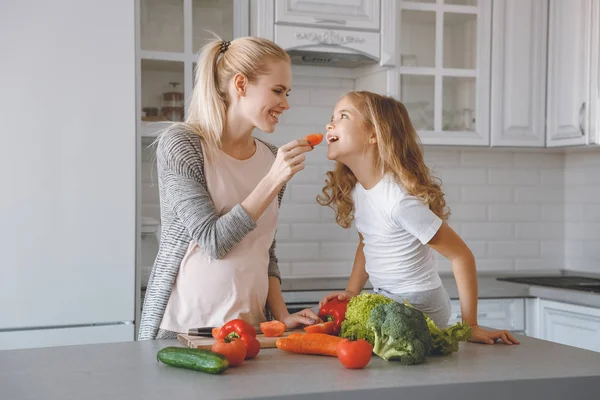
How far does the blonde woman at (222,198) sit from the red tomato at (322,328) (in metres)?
0.15

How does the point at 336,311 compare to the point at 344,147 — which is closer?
the point at 336,311

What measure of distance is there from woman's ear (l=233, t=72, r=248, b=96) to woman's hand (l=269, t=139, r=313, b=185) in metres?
0.28

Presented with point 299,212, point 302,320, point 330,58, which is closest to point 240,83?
point 302,320

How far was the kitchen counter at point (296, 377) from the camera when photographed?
56.4 inches

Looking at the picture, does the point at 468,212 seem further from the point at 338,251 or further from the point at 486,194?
the point at 338,251

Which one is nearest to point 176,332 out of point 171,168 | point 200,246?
point 200,246

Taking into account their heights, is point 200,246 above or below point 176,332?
above

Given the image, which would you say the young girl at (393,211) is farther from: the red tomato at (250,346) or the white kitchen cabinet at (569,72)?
the white kitchen cabinet at (569,72)

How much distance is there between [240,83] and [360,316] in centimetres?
79

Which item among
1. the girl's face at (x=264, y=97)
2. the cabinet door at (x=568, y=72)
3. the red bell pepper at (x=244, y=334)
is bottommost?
the red bell pepper at (x=244, y=334)

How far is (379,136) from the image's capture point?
2.43 metres

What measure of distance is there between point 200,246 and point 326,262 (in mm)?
1837

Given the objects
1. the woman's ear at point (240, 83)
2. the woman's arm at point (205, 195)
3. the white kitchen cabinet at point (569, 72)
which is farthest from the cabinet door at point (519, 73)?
the woman's arm at point (205, 195)

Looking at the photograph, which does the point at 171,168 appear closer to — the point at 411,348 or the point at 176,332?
the point at 176,332
